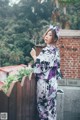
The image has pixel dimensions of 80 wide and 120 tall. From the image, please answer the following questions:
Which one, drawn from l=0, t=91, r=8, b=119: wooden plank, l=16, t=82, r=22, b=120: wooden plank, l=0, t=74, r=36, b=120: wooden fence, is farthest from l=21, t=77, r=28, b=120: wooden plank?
l=0, t=91, r=8, b=119: wooden plank

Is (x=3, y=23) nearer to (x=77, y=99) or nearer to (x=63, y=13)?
(x=63, y=13)

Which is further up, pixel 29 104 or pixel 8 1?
pixel 8 1

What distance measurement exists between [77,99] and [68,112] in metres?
0.34

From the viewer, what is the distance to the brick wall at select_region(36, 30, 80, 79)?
7.94 meters

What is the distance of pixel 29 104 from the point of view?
180 inches

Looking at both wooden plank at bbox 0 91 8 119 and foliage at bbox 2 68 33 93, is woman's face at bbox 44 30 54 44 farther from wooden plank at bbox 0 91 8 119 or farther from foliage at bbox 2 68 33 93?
wooden plank at bbox 0 91 8 119

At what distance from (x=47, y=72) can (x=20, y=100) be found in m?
0.93

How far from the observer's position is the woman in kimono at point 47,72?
4848mm

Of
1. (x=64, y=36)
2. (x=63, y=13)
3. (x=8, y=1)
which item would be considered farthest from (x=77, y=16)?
(x=64, y=36)

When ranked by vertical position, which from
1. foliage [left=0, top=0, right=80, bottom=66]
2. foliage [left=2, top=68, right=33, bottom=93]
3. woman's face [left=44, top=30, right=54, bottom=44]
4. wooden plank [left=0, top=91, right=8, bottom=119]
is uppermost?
foliage [left=0, top=0, right=80, bottom=66]

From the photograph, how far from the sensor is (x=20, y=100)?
4.06 metres

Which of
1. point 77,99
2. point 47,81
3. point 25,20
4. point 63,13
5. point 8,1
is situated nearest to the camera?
point 47,81

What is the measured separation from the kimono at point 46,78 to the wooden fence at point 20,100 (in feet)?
0.33

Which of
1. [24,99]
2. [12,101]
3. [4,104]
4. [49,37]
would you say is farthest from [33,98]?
[4,104]
